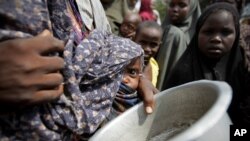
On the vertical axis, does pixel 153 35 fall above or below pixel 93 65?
below

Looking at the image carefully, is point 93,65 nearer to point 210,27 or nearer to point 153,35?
point 210,27

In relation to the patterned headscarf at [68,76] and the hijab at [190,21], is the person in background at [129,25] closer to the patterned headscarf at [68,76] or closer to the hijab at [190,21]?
the hijab at [190,21]

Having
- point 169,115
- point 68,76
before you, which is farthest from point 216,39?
point 68,76

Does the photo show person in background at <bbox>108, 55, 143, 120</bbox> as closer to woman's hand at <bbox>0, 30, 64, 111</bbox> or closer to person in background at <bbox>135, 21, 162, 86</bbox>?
woman's hand at <bbox>0, 30, 64, 111</bbox>

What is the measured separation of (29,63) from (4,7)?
121 millimetres

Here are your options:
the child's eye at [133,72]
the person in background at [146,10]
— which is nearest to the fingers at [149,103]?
the child's eye at [133,72]

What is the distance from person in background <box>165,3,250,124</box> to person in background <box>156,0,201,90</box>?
2.53ft

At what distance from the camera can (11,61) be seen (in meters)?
0.74

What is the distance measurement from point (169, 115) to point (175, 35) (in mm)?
2144

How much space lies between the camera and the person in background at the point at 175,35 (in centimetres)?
327

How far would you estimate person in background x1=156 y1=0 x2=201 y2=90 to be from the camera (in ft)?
10.7

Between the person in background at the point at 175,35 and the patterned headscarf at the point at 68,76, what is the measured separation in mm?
1985

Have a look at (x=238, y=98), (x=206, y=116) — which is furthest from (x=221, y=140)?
(x=238, y=98)

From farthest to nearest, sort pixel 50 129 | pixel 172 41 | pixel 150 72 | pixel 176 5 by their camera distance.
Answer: pixel 176 5 → pixel 172 41 → pixel 150 72 → pixel 50 129
